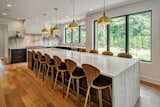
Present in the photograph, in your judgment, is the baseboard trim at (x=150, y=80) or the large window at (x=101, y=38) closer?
the baseboard trim at (x=150, y=80)

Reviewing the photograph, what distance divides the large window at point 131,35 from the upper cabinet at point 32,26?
15.9 ft

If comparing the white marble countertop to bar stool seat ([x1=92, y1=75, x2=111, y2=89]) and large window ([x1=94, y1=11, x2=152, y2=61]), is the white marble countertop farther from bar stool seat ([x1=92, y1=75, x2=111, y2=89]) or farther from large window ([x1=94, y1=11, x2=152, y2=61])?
large window ([x1=94, y1=11, x2=152, y2=61])

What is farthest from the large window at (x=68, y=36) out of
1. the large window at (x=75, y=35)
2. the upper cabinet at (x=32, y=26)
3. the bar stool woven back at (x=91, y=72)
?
the bar stool woven back at (x=91, y=72)

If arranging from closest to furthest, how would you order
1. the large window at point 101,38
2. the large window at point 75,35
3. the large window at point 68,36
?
1. the large window at point 101,38
2. the large window at point 75,35
3. the large window at point 68,36

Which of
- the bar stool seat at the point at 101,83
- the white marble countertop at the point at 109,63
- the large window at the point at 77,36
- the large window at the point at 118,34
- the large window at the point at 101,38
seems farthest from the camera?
the large window at the point at 77,36

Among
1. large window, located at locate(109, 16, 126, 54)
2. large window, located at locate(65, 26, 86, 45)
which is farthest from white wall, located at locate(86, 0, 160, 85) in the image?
large window, located at locate(65, 26, 86, 45)

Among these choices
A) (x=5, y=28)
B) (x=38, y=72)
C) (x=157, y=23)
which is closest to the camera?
(x=157, y=23)

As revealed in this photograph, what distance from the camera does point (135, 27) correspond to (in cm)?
533

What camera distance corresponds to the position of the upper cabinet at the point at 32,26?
934 cm

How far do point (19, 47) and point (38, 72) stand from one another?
402 cm

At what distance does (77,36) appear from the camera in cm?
1004

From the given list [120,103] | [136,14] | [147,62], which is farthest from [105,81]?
[136,14]

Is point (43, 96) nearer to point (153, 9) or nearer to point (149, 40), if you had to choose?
point (149, 40)

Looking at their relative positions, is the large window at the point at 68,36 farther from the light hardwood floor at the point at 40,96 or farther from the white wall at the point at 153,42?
the light hardwood floor at the point at 40,96
